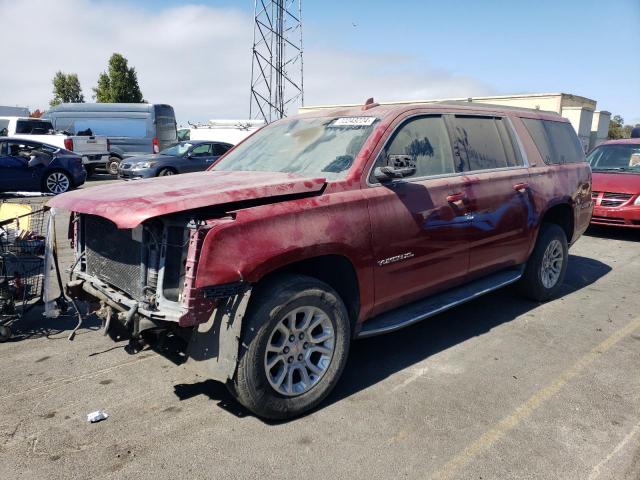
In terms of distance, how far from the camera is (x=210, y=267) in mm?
2836

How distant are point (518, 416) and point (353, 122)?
2385mm

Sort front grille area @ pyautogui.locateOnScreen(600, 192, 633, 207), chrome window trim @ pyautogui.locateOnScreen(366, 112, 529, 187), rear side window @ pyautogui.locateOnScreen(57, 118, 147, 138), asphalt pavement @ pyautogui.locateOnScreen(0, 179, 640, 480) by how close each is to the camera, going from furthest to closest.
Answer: rear side window @ pyautogui.locateOnScreen(57, 118, 147, 138) < front grille area @ pyautogui.locateOnScreen(600, 192, 633, 207) < chrome window trim @ pyautogui.locateOnScreen(366, 112, 529, 187) < asphalt pavement @ pyautogui.locateOnScreen(0, 179, 640, 480)

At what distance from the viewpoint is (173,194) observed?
10.2ft

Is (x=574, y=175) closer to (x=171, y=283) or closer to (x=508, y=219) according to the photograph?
(x=508, y=219)

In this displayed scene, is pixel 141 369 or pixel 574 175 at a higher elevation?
pixel 574 175

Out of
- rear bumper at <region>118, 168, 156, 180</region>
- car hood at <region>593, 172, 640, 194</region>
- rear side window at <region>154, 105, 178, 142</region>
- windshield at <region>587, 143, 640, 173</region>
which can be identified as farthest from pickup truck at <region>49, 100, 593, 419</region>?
rear side window at <region>154, 105, 178, 142</region>

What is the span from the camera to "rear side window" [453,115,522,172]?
451cm

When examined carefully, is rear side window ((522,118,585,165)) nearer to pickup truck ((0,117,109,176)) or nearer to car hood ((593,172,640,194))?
car hood ((593,172,640,194))

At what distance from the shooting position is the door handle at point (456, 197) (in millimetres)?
4168

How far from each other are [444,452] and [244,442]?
3.73 feet

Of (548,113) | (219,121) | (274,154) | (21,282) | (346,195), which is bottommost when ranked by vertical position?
(21,282)

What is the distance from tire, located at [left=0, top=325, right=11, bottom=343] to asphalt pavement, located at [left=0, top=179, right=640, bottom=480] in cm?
9

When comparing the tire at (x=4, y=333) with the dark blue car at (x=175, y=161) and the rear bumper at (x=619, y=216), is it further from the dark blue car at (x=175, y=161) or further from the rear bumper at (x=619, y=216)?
the dark blue car at (x=175, y=161)

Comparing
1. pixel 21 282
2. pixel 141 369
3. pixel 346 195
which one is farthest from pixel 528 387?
pixel 21 282
